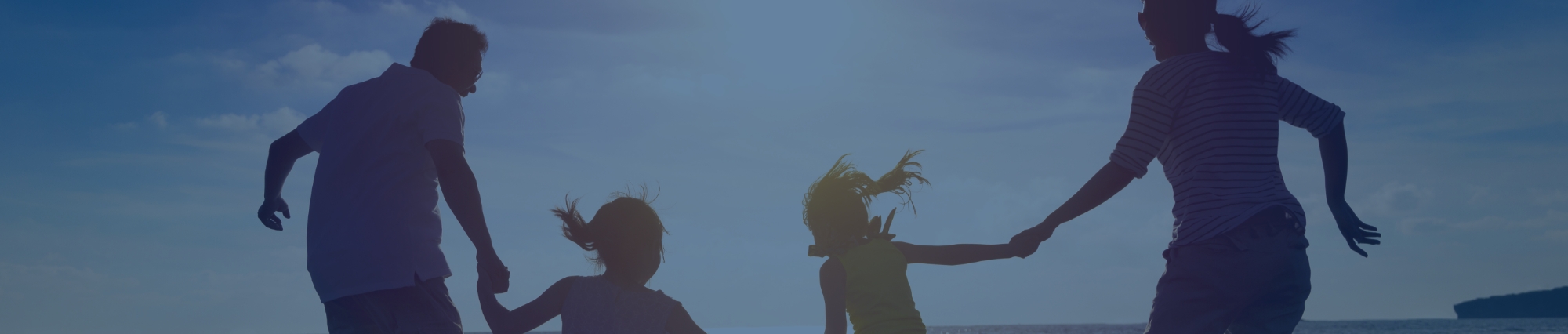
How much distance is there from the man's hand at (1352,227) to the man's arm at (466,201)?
2.89m

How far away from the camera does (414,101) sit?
9.83ft

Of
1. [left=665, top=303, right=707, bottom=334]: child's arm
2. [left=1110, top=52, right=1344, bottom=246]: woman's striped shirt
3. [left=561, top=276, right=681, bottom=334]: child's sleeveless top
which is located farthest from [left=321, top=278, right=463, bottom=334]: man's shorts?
[left=1110, top=52, right=1344, bottom=246]: woman's striped shirt

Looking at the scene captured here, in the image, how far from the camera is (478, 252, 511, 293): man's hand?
2721 mm

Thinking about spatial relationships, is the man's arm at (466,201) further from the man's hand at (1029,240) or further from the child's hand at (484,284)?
the man's hand at (1029,240)

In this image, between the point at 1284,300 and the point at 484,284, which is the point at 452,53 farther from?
the point at 1284,300

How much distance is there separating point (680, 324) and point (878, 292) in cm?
105

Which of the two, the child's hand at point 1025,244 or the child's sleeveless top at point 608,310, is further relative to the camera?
the child's hand at point 1025,244

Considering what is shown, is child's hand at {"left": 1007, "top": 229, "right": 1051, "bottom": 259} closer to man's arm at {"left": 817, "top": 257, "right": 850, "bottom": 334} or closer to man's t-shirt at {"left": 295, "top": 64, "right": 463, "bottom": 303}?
man's arm at {"left": 817, "top": 257, "right": 850, "bottom": 334}

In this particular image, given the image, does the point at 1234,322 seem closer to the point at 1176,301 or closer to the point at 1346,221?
the point at 1176,301

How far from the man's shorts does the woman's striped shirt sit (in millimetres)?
2361

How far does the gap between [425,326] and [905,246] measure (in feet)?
7.17

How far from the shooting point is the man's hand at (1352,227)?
9.34 feet

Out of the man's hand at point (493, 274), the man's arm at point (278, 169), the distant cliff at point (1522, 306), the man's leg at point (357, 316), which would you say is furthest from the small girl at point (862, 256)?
the distant cliff at point (1522, 306)

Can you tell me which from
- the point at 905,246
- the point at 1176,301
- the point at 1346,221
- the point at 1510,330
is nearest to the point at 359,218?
the point at 905,246
